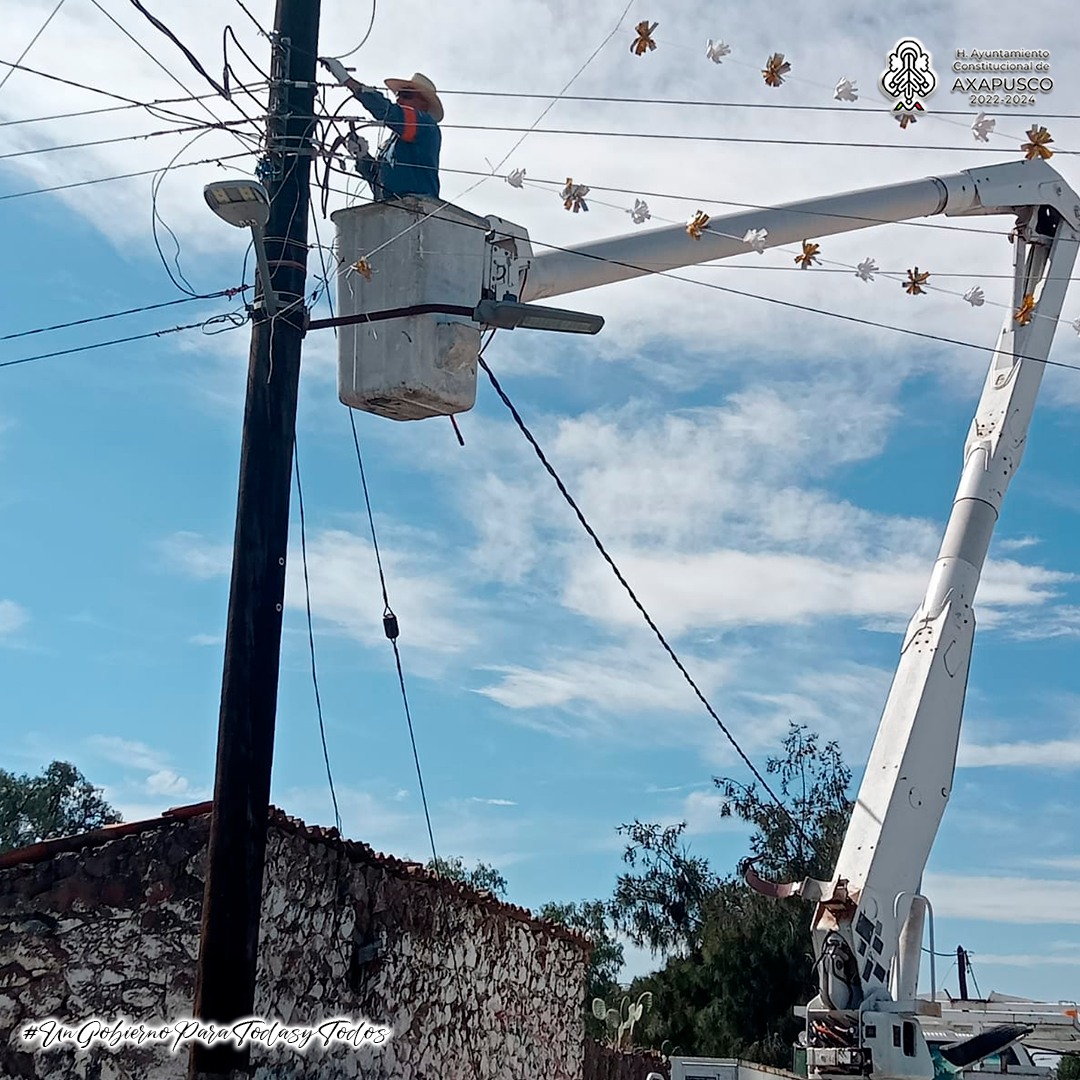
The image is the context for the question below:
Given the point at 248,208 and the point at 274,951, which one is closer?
the point at 248,208

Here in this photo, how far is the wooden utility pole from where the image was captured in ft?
24.7

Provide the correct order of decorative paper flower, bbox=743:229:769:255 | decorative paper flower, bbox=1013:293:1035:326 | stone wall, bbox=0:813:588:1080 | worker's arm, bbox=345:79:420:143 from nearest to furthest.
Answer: stone wall, bbox=0:813:588:1080 → worker's arm, bbox=345:79:420:143 → decorative paper flower, bbox=743:229:769:255 → decorative paper flower, bbox=1013:293:1035:326

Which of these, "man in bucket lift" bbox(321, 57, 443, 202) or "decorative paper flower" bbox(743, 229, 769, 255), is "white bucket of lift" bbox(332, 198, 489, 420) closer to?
"man in bucket lift" bbox(321, 57, 443, 202)

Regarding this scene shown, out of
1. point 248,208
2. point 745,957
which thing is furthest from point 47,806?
point 248,208

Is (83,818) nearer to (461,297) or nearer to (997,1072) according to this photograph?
(997,1072)

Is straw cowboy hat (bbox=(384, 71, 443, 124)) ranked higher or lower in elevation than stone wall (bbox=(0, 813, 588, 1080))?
higher

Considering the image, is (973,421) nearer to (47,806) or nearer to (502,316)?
(502,316)

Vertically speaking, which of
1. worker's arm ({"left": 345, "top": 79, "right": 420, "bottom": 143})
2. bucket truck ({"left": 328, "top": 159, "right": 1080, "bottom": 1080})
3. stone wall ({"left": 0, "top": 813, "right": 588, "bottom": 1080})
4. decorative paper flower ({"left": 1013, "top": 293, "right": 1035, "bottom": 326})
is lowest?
stone wall ({"left": 0, "top": 813, "right": 588, "bottom": 1080})

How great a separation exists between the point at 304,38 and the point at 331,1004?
6.14 m

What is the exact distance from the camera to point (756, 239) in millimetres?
10398

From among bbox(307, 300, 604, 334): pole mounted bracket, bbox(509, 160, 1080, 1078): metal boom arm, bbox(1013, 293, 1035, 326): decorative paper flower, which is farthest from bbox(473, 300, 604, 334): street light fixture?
bbox(1013, 293, 1035, 326): decorative paper flower

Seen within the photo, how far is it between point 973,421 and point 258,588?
7.03 metres

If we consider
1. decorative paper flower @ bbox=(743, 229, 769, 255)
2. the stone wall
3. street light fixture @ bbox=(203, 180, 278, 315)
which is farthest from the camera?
decorative paper flower @ bbox=(743, 229, 769, 255)

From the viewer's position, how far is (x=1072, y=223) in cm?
1312
